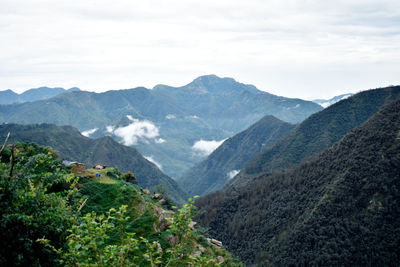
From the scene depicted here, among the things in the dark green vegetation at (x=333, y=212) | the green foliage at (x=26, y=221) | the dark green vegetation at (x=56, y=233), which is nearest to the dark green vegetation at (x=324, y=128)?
the dark green vegetation at (x=333, y=212)

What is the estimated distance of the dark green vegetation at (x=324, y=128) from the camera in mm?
142250

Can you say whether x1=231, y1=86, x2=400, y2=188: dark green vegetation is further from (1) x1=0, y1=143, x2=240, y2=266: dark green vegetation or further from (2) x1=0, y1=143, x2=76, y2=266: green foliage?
(2) x1=0, y1=143, x2=76, y2=266: green foliage

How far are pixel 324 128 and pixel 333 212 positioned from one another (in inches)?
3966

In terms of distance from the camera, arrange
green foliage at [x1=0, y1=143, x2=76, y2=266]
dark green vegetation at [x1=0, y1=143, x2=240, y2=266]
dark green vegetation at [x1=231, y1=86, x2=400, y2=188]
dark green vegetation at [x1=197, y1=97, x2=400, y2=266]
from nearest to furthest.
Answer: dark green vegetation at [x1=0, y1=143, x2=240, y2=266], green foliage at [x1=0, y1=143, x2=76, y2=266], dark green vegetation at [x1=197, y1=97, x2=400, y2=266], dark green vegetation at [x1=231, y1=86, x2=400, y2=188]

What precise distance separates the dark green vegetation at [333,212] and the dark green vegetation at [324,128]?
58.2m

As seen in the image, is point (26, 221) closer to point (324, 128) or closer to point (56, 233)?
point (56, 233)

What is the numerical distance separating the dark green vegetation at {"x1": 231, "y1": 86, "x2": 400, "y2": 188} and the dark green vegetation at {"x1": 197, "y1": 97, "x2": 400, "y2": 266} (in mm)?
58197

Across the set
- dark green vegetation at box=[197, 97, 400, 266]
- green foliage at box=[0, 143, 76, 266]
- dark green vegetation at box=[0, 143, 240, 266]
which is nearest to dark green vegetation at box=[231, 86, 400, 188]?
dark green vegetation at box=[197, 97, 400, 266]

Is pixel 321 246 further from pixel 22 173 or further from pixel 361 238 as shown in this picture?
pixel 22 173

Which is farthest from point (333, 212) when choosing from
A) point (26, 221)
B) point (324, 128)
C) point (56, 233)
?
point (324, 128)

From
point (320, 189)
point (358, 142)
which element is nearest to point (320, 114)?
point (358, 142)

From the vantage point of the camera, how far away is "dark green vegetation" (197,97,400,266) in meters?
55.2

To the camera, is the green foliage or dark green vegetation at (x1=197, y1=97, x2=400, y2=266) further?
dark green vegetation at (x1=197, y1=97, x2=400, y2=266)

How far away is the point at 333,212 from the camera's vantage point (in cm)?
6094
